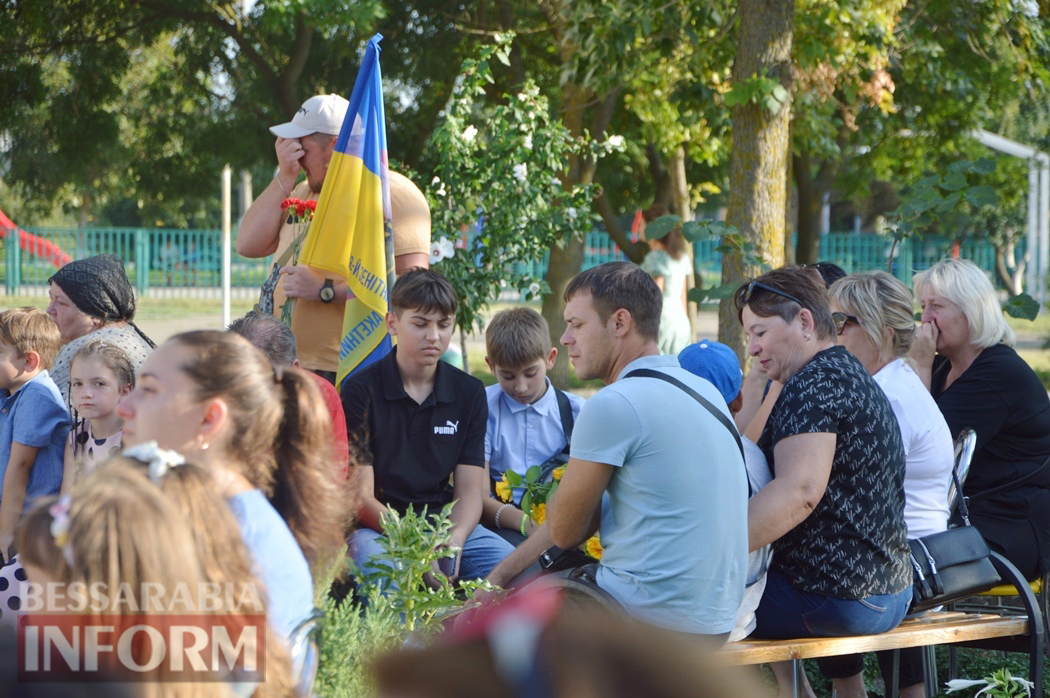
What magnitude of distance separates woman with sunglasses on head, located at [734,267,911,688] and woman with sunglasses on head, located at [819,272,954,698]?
336mm

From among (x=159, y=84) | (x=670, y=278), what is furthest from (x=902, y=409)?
(x=159, y=84)

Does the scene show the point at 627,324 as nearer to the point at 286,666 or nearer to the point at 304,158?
the point at 286,666

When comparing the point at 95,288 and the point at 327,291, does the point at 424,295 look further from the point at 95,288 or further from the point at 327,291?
the point at 95,288

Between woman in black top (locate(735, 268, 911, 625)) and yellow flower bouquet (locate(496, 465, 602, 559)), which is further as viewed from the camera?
yellow flower bouquet (locate(496, 465, 602, 559))

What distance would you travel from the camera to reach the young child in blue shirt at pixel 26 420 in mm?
4090

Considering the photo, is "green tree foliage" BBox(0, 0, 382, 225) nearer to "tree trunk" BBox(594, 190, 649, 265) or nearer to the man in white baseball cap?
"tree trunk" BBox(594, 190, 649, 265)

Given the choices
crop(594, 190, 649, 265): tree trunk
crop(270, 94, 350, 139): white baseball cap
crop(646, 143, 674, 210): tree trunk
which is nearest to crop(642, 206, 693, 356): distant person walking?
crop(594, 190, 649, 265): tree trunk

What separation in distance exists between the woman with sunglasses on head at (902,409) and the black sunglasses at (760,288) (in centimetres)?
53

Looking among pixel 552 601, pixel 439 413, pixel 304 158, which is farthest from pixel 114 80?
pixel 552 601

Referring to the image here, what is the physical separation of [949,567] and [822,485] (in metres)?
→ 0.75

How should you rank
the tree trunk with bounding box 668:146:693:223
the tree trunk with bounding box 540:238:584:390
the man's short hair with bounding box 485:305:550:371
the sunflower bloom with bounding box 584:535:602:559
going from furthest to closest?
the tree trunk with bounding box 668:146:693:223 < the tree trunk with bounding box 540:238:584:390 < the man's short hair with bounding box 485:305:550:371 < the sunflower bloom with bounding box 584:535:602:559

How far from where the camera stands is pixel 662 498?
2.87 m

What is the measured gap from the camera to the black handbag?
11.4 ft

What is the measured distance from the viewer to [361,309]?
449cm
